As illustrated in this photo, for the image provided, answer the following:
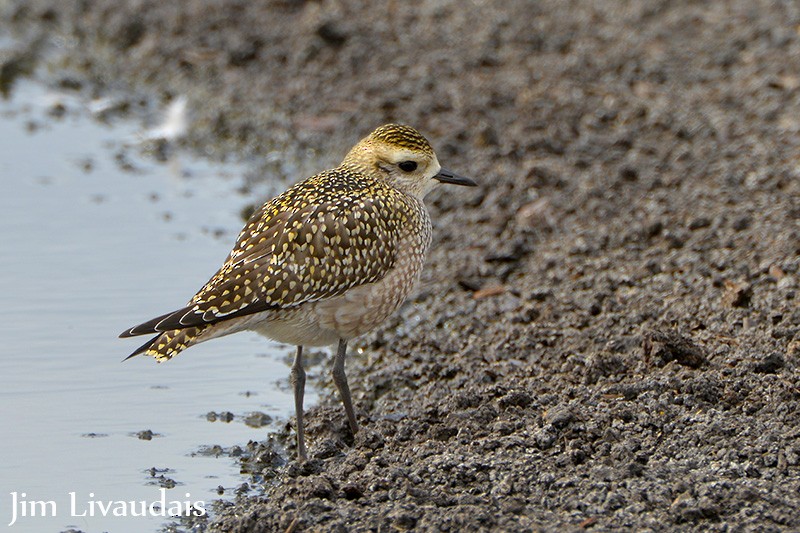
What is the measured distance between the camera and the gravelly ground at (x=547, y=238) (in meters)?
5.75

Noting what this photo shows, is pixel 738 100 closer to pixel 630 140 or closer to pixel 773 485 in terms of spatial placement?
pixel 630 140

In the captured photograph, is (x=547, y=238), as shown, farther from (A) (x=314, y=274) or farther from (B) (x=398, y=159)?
(A) (x=314, y=274)

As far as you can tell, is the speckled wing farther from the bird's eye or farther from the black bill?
the black bill

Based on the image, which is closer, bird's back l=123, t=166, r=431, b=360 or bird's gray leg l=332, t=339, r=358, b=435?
bird's back l=123, t=166, r=431, b=360

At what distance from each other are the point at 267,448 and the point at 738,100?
6043 mm

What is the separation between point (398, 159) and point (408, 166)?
0.31 feet

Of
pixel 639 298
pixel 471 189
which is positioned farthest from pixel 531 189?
pixel 639 298

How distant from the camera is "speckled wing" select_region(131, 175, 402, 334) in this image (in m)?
6.41

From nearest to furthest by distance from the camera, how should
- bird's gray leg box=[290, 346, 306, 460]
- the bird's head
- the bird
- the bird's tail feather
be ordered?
the bird's tail feather, the bird, bird's gray leg box=[290, 346, 306, 460], the bird's head

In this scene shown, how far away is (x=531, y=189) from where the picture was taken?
10258mm

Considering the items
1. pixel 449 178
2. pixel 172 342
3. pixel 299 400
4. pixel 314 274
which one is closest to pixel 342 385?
pixel 299 400

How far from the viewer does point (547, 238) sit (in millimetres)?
9578
